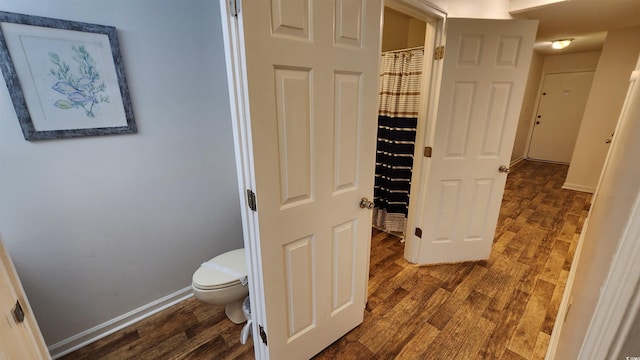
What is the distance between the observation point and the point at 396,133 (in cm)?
257

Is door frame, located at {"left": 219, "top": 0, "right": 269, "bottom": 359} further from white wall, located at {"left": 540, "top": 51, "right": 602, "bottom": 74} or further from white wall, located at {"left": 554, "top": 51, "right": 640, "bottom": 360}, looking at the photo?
white wall, located at {"left": 540, "top": 51, "right": 602, "bottom": 74}

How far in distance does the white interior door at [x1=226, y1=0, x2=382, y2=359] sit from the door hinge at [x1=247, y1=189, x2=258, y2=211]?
0.02 m

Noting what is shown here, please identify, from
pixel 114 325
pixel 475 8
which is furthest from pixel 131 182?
pixel 475 8

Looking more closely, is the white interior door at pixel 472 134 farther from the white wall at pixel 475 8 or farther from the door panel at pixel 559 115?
the door panel at pixel 559 115

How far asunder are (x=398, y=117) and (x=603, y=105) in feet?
11.5

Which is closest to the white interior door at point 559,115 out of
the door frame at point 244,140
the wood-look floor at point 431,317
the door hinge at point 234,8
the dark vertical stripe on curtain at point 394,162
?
the wood-look floor at point 431,317

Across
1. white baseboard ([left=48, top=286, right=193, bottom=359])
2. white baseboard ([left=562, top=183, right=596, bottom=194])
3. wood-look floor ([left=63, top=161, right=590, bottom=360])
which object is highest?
white baseboard ([left=562, top=183, right=596, bottom=194])

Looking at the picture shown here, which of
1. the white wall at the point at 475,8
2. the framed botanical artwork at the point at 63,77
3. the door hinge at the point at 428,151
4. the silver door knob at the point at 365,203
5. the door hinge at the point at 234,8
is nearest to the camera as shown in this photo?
the door hinge at the point at 234,8

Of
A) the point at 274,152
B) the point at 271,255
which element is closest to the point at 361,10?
the point at 274,152

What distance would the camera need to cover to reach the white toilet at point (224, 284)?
1.53 meters

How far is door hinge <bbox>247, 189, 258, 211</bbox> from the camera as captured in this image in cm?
103

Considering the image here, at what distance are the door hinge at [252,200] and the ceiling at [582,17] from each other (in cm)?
305

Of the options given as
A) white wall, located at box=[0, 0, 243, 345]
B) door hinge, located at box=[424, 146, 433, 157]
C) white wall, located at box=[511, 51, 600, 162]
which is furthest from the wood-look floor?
white wall, located at box=[511, 51, 600, 162]

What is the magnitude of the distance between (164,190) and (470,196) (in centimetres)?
233
